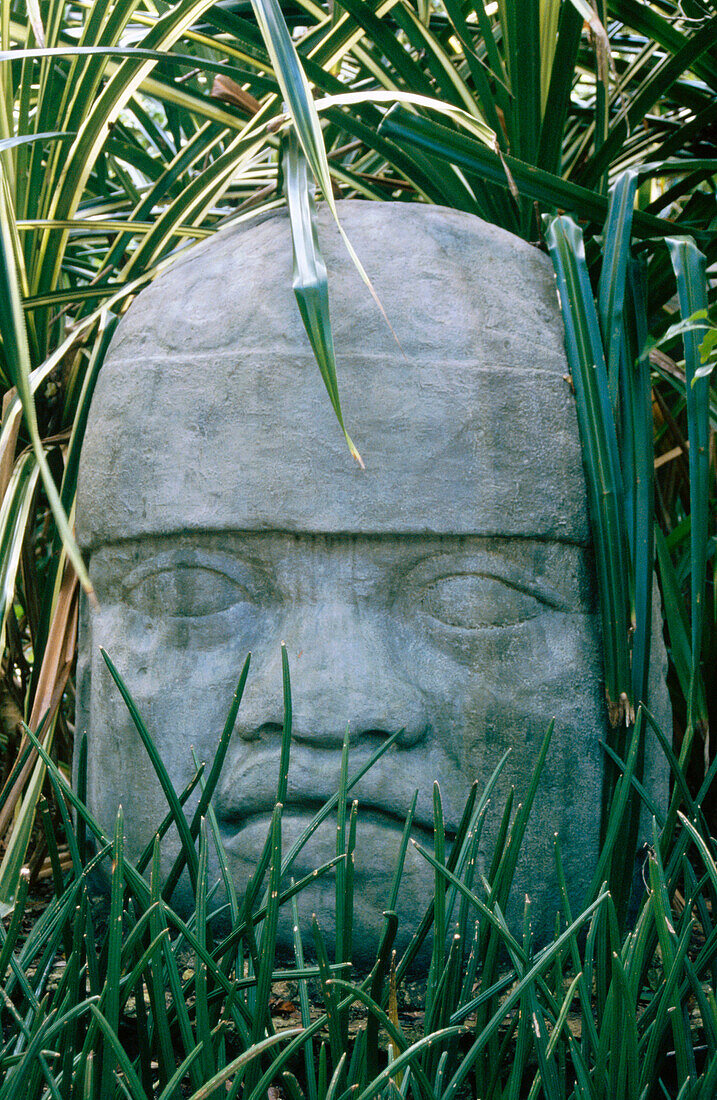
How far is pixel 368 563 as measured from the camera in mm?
1284

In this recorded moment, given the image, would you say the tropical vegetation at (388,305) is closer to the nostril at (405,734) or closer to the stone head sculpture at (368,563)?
the stone head sculpture at (368,563)

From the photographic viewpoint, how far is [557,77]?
1.64m

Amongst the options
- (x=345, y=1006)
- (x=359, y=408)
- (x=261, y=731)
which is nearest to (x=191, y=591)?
(x=261, y=731)

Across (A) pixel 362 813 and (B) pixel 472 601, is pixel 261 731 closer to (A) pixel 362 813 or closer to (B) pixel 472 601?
(A) pixel 362 813

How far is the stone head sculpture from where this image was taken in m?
1.25

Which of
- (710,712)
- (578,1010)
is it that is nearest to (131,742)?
(578,1010)

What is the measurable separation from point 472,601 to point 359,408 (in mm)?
298

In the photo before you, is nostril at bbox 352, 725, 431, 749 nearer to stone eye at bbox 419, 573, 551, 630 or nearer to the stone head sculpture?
the stone head sculpture

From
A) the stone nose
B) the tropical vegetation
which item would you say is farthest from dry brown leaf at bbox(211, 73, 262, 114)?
the stone nose

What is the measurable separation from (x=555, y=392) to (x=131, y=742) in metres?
0.77

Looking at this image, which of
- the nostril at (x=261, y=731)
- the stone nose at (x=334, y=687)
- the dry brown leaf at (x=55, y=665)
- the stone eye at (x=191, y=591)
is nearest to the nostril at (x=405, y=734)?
the stone nose at (x=334, y=687)

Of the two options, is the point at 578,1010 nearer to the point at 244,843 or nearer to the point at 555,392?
the point at 244,843

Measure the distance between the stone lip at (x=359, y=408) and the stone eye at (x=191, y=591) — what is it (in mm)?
63

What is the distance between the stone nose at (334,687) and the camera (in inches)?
48.8
